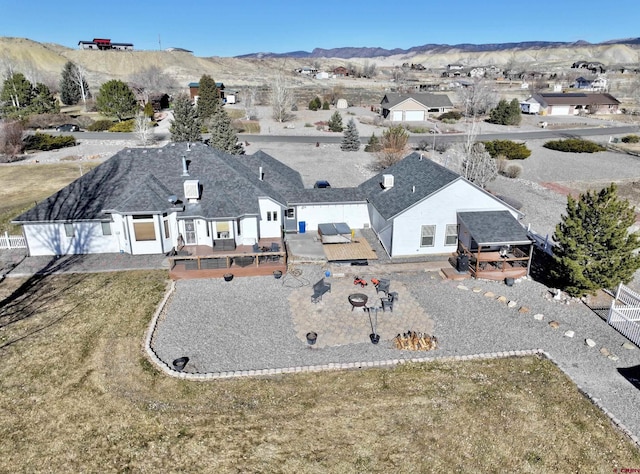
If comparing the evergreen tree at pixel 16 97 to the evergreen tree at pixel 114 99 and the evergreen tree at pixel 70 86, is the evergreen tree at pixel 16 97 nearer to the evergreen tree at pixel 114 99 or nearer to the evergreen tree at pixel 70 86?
the evergreen tree at pixel 114 99

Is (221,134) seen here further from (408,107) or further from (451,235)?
(408,107)

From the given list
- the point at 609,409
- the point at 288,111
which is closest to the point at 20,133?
the point at 288,111

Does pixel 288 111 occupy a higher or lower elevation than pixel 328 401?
higher

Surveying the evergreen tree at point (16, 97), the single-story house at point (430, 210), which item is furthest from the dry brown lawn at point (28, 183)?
the evergreen tree at point (16, 97)

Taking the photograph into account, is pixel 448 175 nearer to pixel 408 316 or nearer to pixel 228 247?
pixel 408 316

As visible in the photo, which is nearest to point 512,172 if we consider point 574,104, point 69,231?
point 69,231

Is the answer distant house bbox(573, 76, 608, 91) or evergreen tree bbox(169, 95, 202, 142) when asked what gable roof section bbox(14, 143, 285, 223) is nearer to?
evergreen tree bbox(169, 95, 202, 142)
